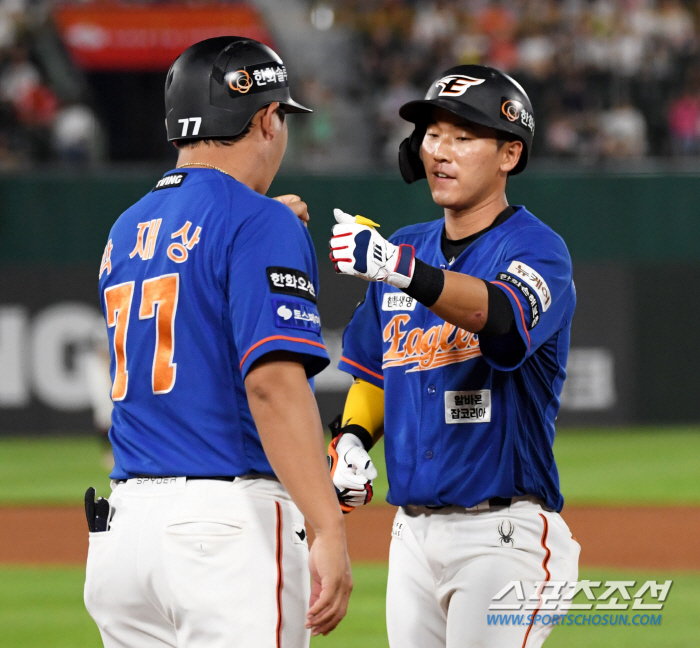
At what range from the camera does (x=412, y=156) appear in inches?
135

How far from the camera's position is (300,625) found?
2438mm

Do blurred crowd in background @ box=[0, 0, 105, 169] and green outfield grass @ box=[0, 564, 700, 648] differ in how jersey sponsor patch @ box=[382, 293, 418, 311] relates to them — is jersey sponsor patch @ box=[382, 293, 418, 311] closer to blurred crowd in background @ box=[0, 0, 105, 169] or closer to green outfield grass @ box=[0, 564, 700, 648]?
green outfield grass @ box=[0, 564, 700, 648]

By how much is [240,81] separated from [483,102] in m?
0.77

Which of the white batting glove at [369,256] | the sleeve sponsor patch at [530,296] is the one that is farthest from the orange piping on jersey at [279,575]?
the sleeve sponsor patch at [530,296]

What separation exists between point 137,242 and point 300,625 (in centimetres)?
98

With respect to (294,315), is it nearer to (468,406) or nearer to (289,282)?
(289,282)

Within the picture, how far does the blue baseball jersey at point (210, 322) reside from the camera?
2.42 m

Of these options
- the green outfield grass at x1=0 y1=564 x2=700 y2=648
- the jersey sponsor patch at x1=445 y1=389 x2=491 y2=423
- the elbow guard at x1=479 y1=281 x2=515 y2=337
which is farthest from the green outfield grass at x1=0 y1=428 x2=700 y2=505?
the elbow guard at x1=479 y1=281 x2=515 y2=337

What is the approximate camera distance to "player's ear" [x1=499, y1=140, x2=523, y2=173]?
10.4 feet

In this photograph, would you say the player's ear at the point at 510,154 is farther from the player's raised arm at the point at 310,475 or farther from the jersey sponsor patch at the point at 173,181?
the player's raised arm at the point at 310,475

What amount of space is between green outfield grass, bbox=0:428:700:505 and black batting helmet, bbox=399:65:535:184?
7292 mm

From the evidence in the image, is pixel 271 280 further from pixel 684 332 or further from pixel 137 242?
pixel 684 332

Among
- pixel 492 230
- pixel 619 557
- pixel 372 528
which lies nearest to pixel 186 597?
pixel 492 230

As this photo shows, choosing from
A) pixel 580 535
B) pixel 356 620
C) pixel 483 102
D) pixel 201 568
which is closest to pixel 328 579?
pixel 201 568
